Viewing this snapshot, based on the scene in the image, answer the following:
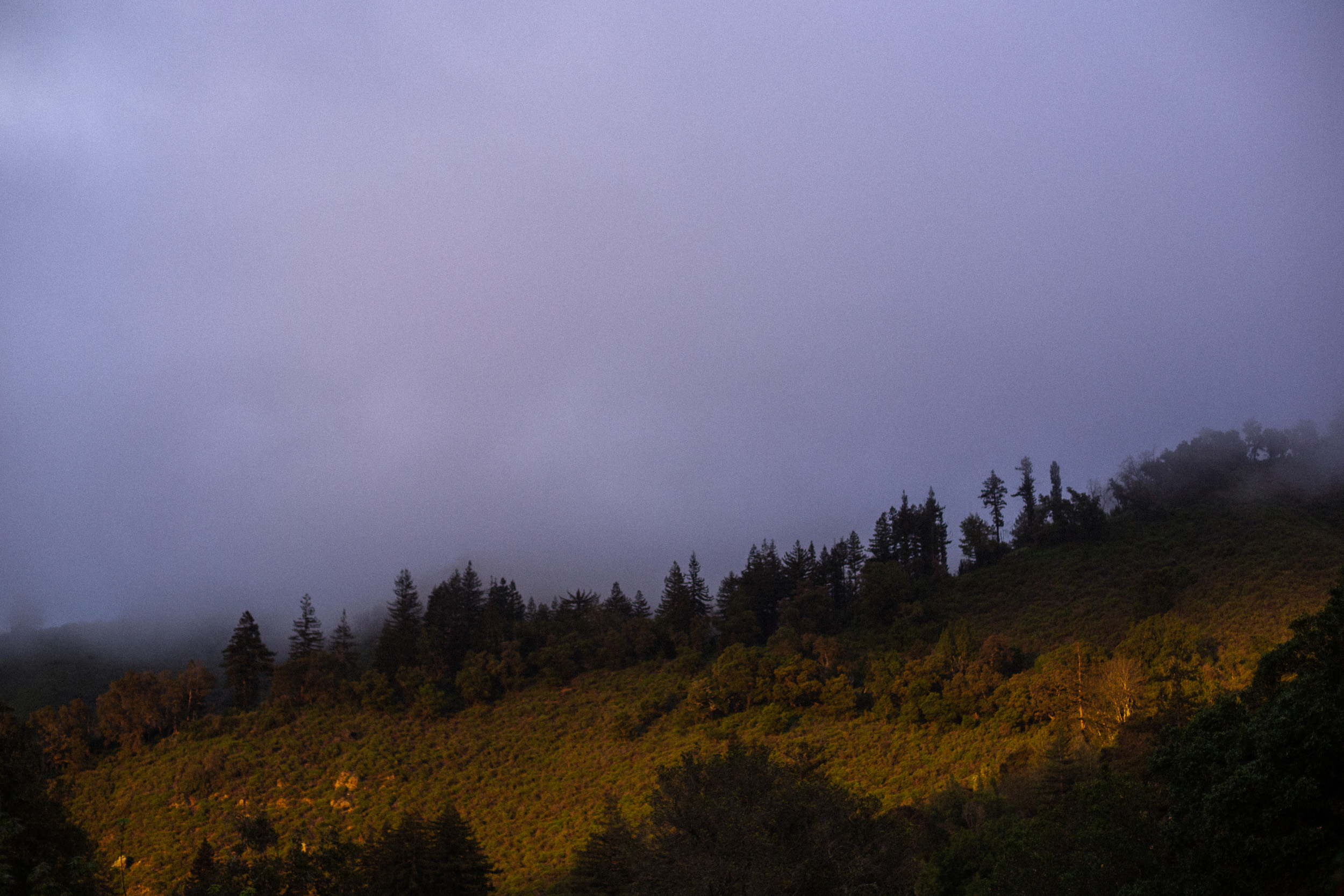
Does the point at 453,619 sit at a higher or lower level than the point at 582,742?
higher

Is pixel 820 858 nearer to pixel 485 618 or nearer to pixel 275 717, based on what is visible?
pixel 275 717

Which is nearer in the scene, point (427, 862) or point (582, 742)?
point (427, 862)

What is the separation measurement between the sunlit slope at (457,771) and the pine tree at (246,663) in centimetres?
569

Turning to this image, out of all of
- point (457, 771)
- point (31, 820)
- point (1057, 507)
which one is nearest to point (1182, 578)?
point (1057, 507)

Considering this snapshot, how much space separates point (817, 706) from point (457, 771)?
27751 millimetres

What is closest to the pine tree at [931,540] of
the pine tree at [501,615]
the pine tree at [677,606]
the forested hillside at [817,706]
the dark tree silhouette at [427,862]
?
the forested hillside at [817,706]

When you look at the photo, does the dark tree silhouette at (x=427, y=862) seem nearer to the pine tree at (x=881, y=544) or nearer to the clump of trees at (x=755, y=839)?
the clump of trees at (x=755, y=839)

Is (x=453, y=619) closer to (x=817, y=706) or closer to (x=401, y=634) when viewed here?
(x=401, y=634)

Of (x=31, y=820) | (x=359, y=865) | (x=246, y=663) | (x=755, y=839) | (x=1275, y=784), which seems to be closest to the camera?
(x=1275, y=784)

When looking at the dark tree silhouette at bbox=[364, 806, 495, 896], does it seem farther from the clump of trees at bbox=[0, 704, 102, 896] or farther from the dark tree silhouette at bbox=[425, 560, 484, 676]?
the dark tree silhouette at bbox=[425, 560, 484, 676]

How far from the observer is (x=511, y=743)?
5491cm

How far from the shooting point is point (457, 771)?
168ft

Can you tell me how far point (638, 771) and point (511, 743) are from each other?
1349 centimetres

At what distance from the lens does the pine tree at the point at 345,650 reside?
6631 centimetres
